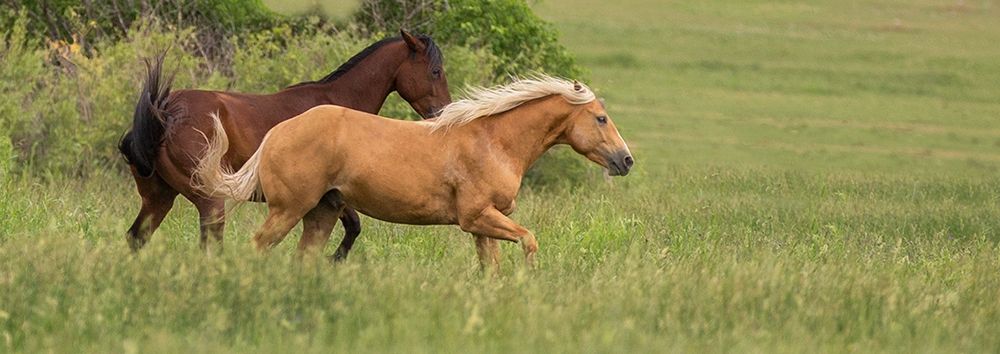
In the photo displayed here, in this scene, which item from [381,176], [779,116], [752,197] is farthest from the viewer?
[779,116]

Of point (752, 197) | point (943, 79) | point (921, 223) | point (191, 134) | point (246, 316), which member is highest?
point (246, 316)

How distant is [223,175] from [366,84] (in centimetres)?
205

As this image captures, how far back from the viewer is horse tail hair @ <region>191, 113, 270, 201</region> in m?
9.66

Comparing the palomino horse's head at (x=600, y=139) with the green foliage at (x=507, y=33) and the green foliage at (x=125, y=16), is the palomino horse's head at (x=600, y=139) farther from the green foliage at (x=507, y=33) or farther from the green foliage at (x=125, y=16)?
the green foliage at (x=125, y=16)

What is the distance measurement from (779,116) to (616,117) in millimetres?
3862

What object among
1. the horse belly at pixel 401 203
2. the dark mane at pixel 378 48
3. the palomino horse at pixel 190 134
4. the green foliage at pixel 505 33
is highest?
the horse belly at pixel 401 203

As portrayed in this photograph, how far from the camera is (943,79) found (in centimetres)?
4231

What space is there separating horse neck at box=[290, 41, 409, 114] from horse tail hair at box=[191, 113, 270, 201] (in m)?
1.25

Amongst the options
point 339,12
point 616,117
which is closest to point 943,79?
point 616,117

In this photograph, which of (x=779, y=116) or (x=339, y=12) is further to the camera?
(x=779, y=116)

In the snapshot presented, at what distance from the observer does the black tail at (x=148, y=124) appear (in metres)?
10.6

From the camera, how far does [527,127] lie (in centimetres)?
976

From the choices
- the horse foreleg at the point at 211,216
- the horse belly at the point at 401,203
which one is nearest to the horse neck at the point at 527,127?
the horse belly at the point at 401,203

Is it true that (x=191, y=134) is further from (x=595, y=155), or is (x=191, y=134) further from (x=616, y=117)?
(x=616, y=117)
